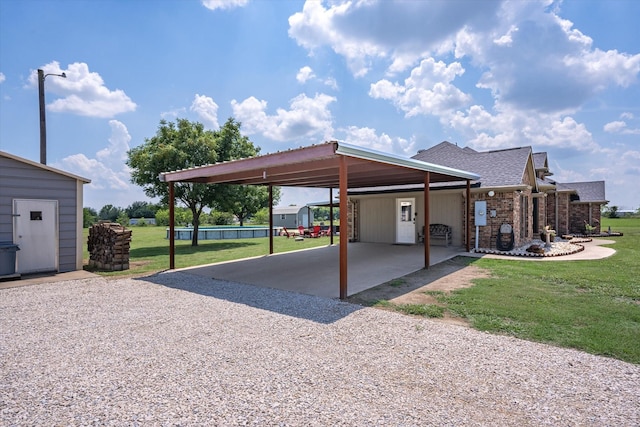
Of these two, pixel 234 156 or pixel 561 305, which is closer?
pixel 561 305

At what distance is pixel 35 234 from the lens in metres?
8.49

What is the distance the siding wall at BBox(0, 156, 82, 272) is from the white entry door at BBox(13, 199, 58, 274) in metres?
0.11

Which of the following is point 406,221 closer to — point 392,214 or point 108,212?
point 392,214

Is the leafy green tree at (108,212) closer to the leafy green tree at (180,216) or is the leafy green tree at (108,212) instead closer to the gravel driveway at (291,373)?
the leafy green tree at (180,216)

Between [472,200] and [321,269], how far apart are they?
7410 mm

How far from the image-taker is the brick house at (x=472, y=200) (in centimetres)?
1259

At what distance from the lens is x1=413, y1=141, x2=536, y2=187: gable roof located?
1270cm

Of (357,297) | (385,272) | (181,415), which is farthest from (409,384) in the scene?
(385,272)

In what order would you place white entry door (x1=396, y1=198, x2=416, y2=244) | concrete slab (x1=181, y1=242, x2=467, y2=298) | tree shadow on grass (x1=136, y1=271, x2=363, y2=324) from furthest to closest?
white entry door (x1=396, y1=198, x2=416, y2=244)
concrete slab (x1=181, y1=242, x2=467, y2=298)
tree shadow on grass (x1=136, y1=271, x2=363, y2=324)

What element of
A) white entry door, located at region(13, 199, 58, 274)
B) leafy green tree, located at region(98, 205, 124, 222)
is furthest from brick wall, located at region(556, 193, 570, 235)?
leafy green tree, located at region(98, 205, 124, 222)

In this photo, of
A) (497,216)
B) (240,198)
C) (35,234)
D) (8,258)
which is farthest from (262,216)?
(8,258)

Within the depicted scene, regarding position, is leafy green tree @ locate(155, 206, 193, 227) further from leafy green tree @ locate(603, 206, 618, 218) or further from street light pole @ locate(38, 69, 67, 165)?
leafy green tree @ locate(603, 206, 618, 218)

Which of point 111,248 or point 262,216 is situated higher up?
point 262,216

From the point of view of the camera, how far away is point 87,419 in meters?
2.54
